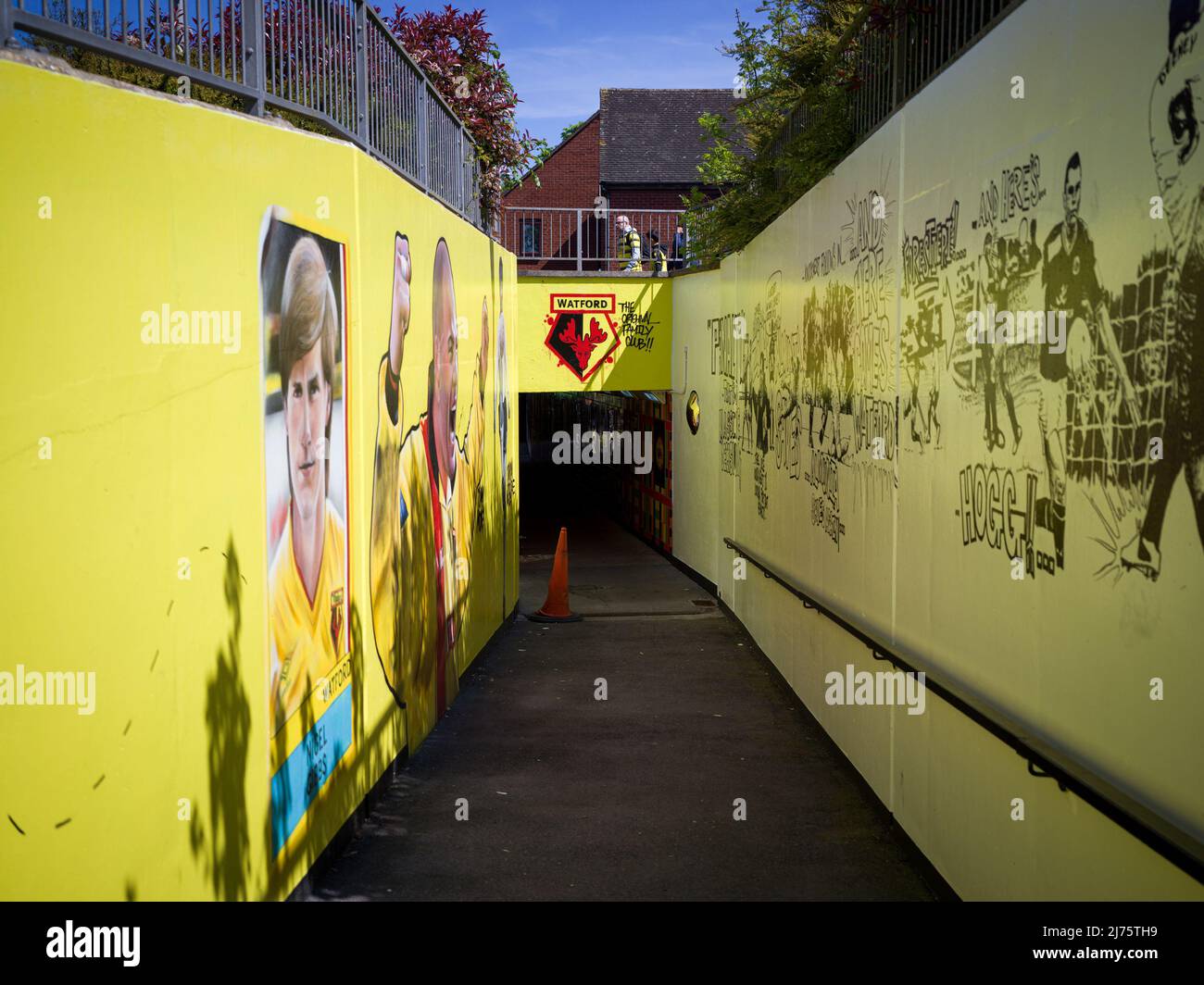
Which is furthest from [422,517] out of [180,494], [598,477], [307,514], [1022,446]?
[598,477]

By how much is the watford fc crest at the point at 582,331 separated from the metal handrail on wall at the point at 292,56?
6.78 metres

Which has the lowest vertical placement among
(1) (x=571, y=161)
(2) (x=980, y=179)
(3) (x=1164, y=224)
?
(3) (x=1164, y=224)

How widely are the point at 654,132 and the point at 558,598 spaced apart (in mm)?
35791

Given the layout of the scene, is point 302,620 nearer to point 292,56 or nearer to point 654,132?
point 292,56

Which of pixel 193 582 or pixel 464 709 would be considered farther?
pixel 464 709

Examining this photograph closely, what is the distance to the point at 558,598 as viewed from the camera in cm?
1487

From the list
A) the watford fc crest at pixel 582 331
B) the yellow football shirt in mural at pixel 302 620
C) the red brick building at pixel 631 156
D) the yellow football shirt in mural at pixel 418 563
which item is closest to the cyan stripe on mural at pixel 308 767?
the yellow football shirt in mural at pixel 302 620

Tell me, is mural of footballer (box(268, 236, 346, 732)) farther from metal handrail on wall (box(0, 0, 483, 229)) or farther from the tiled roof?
the tiled roof

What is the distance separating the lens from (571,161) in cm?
4700

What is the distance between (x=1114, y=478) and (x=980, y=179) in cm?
199

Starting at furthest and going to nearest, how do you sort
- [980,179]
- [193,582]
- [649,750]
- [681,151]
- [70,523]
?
[681,151], [649,750], [980,179], [193,582], [70,523]

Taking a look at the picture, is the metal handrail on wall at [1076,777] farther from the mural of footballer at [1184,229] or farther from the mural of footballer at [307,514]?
the mural of footballer at [307,514]
